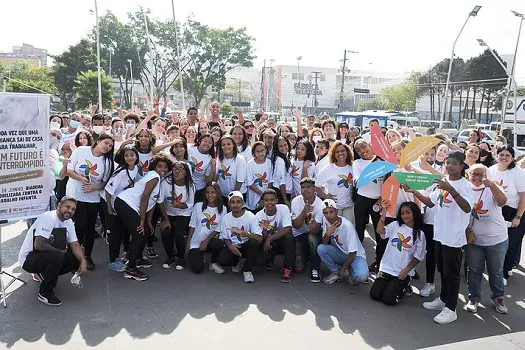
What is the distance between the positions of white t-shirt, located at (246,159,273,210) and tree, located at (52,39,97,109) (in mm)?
36962

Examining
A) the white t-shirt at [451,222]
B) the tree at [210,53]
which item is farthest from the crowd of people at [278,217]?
the tree at [210,53]

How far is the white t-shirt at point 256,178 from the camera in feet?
19.1

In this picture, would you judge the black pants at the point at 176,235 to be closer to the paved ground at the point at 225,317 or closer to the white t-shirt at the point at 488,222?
the paved ground at the point at 225,317

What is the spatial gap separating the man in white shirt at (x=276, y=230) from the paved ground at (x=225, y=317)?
0.27 meters

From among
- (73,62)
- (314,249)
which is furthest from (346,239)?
(73,62)

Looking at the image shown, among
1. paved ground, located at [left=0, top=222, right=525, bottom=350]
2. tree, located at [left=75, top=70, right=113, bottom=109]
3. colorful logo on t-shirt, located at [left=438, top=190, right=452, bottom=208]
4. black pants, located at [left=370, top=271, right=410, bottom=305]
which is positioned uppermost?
tree, located at [left=75, top=70, right=113, bottom=109]

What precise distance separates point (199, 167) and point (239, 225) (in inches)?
41.8

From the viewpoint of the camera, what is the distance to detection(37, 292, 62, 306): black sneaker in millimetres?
4184

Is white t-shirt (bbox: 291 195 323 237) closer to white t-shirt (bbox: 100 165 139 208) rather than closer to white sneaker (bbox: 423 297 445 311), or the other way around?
white sneaker (bbox: 423 297 445 311)

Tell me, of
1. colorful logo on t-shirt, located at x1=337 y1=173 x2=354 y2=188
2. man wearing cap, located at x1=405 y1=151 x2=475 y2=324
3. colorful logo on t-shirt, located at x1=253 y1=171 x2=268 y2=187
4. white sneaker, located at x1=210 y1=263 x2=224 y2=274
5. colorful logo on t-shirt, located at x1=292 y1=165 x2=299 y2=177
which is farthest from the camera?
colorful logo on t-shirt, located at x1=292 y1=165 x2=299 y2=177

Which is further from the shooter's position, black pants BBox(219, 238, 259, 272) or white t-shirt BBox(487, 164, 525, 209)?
black pants BBox(219, 238, 259, 272)

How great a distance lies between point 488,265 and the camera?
4.46 metres

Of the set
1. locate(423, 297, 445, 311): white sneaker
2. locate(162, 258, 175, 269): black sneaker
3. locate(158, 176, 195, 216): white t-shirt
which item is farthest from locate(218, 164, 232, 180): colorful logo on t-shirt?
locate(423, 297, 445, 311): white sneaker

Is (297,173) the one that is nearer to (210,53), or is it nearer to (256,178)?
(256,178)
